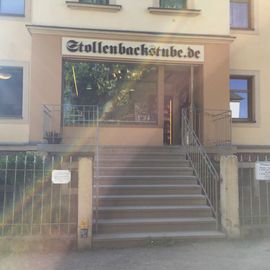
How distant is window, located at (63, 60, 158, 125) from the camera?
40.1ft

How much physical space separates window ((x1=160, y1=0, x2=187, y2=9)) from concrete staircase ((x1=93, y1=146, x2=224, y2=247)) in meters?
4.75

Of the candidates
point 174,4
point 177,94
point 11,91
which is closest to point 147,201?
point 11,91

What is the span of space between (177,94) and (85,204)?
323 inches

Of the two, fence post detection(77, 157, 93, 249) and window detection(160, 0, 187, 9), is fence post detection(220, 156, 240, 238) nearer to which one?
fence post detection(77, 157, 93, 249)

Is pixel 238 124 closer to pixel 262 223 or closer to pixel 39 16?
pixel 262 223

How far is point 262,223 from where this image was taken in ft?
27.1

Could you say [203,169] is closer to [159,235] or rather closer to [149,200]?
[149,200]

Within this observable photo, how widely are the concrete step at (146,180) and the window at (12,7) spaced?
20.3 feet

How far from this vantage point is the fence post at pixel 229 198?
307 inches

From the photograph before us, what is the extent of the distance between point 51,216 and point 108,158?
3197 mm

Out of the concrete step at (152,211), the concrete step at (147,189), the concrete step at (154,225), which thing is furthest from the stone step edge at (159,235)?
the concrete step at (147,189)

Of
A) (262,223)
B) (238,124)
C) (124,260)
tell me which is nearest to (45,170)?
(124,260)

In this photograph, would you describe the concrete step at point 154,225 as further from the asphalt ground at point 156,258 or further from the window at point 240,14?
the window at point 240,14

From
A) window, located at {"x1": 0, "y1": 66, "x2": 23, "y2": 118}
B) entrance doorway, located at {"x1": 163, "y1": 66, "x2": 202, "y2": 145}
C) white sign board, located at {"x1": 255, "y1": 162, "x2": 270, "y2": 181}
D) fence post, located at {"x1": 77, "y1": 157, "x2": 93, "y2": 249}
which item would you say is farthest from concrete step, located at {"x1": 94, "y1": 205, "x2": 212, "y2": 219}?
window, located at {"x1": 0, "y1": 66, "x2": 23, "y2": 118}
